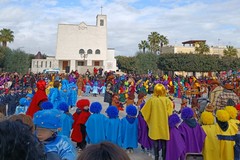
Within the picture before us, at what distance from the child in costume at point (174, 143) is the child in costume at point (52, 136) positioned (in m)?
3.44

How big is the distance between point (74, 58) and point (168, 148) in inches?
2217

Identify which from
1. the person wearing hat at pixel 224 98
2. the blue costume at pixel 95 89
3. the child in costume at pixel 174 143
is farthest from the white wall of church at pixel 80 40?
the child in costume at pixel 174 143

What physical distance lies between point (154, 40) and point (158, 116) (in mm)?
65881


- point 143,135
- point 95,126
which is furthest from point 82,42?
point 95,126

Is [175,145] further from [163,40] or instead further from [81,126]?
[163,40]

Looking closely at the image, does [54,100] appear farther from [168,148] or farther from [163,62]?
[163,62]

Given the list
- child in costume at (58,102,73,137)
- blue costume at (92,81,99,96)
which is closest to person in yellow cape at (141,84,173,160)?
child in costume at (58,102,73,137)

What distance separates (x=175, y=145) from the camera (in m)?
6.20

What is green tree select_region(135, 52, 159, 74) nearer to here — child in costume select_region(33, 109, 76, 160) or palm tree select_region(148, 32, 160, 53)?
palm tree select_region(148, 32, 160, 53)

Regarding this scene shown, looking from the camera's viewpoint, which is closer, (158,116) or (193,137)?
(193,137)

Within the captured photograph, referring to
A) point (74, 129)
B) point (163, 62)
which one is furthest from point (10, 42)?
point (74, 129)

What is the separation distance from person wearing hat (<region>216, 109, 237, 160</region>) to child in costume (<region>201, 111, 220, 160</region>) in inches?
4.4

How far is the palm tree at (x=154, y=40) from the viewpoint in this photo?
70.7 m

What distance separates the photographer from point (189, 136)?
611 cm
